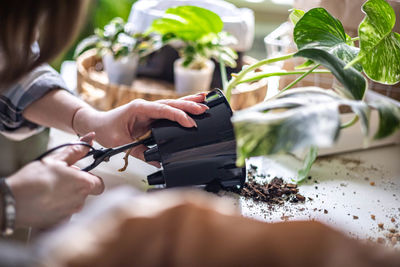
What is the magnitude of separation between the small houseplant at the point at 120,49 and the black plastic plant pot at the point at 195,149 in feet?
A: 1.94

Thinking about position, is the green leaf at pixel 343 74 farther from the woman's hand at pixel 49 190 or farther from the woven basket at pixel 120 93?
the woven basket at pixel 120 93

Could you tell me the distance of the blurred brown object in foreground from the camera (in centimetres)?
26

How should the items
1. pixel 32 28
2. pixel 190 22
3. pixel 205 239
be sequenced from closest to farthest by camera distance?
pixel 205 239 → pixel 32 28 → pixel 190 22

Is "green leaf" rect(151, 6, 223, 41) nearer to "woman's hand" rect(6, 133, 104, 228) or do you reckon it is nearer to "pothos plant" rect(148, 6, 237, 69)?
"pothos plant" rect(148, 6, 237, 69)

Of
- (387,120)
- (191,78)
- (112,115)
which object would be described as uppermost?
(387,120)

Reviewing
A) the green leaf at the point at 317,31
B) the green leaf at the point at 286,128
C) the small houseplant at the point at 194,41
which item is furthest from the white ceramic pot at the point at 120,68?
the green leaf at the point at 286,128

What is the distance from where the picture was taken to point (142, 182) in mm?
542

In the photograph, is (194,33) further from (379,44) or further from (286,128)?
(286,128)

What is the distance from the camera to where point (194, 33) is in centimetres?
94

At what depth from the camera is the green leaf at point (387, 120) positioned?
371 millimetres

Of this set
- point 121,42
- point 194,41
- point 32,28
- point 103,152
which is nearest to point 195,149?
point 103,152

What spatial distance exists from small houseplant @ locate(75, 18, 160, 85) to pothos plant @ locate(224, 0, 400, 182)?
0.51m

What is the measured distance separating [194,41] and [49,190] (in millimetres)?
691

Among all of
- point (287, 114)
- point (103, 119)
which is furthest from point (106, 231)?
point (103, 119)
